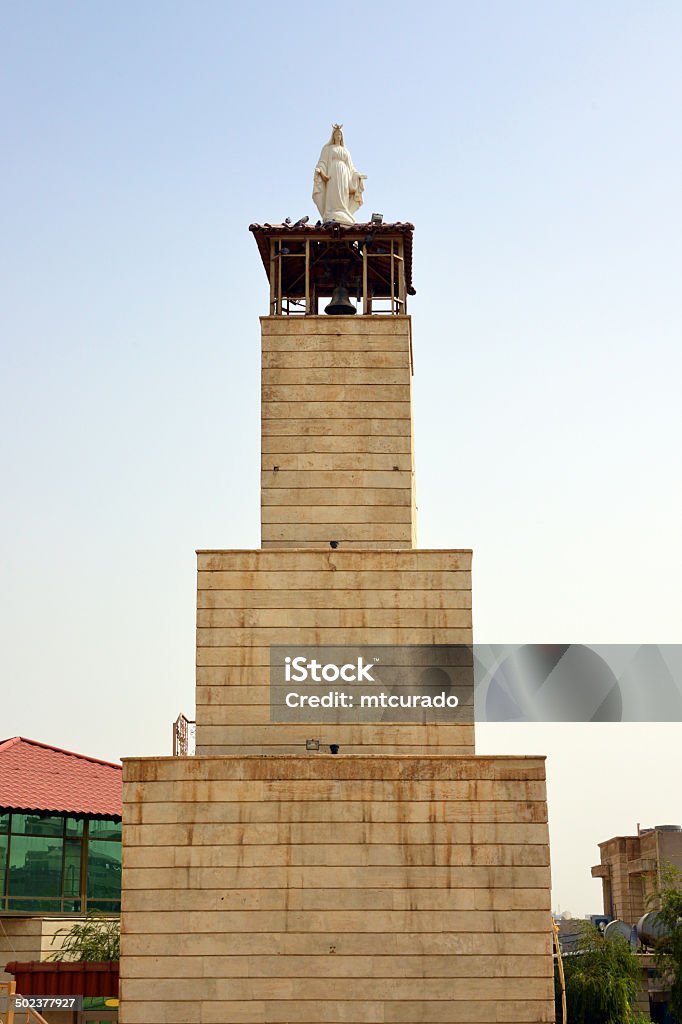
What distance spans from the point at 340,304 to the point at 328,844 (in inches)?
657

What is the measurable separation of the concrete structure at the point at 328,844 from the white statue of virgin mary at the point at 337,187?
11.0m

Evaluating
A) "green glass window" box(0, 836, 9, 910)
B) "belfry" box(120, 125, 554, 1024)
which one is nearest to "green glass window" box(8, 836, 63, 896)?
"green glass window" box(0, 836, 9, 910)

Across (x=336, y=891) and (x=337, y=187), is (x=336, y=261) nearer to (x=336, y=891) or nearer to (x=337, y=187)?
(x=337, y=187)

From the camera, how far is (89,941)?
42219mm

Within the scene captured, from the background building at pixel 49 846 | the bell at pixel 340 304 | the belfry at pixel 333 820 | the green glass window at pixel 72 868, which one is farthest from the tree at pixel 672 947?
the bell at pixel 340 304

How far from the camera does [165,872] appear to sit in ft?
109

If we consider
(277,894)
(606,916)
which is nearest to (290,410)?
(277,894)

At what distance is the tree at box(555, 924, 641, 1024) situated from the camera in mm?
48969

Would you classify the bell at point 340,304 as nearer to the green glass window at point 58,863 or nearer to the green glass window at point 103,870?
the green glass window at point 58,863

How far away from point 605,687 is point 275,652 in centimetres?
928

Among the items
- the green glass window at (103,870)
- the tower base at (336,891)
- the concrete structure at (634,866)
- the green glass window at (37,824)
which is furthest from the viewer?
the concrete structure at (634,866)

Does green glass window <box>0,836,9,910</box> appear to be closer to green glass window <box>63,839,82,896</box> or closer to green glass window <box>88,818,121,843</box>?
green glass window <box>63,839,82,896</box>

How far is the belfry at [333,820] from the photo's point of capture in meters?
32.4

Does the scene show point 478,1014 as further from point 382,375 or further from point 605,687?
point 382,375
